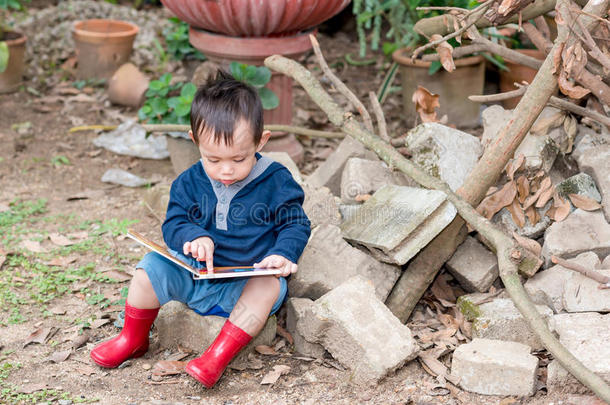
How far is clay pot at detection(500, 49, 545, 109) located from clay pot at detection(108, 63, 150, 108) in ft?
8.25

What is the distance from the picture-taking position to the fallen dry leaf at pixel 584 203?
292cm

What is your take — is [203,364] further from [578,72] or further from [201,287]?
[578,72]

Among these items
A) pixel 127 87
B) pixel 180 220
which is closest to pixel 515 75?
pixel 127 87

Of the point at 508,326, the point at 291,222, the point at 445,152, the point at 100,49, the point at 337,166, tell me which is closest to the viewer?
the point at 508,326

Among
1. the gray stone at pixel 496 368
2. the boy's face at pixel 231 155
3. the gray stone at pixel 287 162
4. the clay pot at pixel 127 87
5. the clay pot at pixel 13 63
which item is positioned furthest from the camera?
the clay pot at pixel 13 63

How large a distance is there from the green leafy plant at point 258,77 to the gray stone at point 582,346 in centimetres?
212

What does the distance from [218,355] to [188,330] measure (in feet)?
1.01

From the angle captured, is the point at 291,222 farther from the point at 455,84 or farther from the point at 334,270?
the point at 455,84

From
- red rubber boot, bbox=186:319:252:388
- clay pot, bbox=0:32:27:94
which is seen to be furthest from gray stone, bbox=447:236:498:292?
clay pot, bbox=0:32:27:94

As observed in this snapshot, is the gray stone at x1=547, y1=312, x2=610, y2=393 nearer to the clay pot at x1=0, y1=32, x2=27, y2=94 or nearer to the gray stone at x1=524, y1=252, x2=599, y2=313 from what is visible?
the gray stone at x1=524, y1=252, x2=599, y2=313

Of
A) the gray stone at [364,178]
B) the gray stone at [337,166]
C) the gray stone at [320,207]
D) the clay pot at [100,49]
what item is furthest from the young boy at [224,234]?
the clay pot at [100,49]

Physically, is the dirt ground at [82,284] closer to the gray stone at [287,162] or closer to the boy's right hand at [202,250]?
the boy's right hand at [202,250]

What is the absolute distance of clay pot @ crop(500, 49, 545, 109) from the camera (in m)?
4.50

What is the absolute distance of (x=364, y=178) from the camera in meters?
3.32
